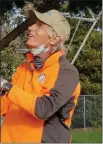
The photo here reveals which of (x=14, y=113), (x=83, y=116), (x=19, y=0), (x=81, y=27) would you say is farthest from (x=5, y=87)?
(x=81, y=27)

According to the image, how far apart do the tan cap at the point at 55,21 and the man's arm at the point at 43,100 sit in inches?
15.5

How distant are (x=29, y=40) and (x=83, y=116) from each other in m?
14.0

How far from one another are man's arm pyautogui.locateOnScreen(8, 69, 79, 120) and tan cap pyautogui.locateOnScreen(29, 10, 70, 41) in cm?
39

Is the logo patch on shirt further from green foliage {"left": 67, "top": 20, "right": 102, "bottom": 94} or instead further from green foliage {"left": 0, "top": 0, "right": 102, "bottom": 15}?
green foliage {"left": 67, "top": 20, "right": 102, "bottom": 94}

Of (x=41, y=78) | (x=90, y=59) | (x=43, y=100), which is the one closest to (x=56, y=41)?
(x=41, y=78)

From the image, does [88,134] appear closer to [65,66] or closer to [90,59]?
[90,59]

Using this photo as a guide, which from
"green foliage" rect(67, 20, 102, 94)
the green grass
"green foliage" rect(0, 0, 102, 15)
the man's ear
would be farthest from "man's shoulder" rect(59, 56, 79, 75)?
"green foliage" rect(67, 20, 102, 94)

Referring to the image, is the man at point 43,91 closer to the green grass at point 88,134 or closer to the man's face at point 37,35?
the man's face at point 37,35

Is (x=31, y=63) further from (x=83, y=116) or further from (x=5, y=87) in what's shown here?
(x=83, y=116)

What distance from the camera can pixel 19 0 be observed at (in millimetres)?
9555

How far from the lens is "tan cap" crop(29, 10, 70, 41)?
9.82 ft

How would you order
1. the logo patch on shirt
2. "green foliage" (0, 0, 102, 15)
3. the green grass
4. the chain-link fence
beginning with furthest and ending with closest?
the chain-link fence, the green grass, "green foliage" (0, 0, 102, 15), the logo patch on shirt

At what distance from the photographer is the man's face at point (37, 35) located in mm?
2951

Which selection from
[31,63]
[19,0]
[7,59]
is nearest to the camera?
[31,63]
